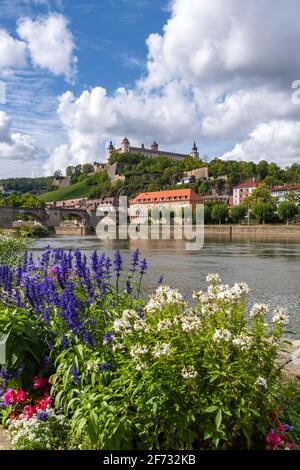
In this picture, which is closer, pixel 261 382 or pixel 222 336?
pixel 261 382

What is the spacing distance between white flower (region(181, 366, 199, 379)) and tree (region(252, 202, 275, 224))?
83.6m

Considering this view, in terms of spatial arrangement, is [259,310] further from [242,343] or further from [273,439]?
[273,439]

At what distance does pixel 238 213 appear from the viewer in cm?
9031

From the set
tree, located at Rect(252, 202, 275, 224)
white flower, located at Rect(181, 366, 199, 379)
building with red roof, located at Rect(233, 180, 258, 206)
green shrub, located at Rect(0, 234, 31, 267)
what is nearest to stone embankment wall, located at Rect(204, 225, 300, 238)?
tree, located at Rect(252, 202, 275, 224)

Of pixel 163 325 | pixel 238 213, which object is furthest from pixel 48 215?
pixel 163 325

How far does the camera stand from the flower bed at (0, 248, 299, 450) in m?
3.15

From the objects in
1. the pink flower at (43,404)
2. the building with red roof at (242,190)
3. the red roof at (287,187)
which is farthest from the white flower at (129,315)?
the building with red roof at (242,190)

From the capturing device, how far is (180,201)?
415 feet

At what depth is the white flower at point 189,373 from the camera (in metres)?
3.06

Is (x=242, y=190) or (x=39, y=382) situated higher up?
(x=242, y=190)

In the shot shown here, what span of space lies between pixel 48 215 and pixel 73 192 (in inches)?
2685

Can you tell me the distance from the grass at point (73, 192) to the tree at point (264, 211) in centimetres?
9479

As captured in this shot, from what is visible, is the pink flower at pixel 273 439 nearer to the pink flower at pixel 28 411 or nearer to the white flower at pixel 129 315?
the white flower at pixel 129 315

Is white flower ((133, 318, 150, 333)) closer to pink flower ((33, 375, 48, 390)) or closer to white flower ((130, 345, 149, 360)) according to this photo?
white flower ((130, 345, 149, 360))
